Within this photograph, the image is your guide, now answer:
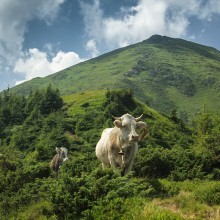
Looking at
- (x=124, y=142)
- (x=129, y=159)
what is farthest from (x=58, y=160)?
(x=124, y=142)

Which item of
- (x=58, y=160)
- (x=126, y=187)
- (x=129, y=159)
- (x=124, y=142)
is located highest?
(x=124, y=142)

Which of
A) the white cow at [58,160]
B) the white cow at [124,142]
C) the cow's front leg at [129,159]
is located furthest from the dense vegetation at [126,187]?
Result: the white cow at [58,160]

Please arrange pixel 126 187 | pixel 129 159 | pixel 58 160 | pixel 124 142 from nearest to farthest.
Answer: pixel 126 187 → pixel 124 142 → pixel 129 159 → pixel 58 160

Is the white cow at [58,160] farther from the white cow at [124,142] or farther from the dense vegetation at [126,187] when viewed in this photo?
the white cow at [124,142]

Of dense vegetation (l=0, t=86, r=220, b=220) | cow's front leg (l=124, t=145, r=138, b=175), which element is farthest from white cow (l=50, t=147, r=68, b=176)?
cow's front leg (l=124, t=145, r=138, b=175)

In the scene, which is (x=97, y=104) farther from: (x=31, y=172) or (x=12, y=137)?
(x=31, y=172)

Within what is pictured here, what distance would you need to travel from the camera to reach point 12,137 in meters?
95.1

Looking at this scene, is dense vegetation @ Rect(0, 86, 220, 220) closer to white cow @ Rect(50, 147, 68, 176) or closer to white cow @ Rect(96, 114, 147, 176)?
white cow @ Rect(96, 114, 147, 176)

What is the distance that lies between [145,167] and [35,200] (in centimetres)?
543

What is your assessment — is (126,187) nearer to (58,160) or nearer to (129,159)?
(129,159)

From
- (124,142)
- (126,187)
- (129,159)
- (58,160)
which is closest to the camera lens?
(126,187)

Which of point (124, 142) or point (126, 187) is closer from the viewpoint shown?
point (126, 187)

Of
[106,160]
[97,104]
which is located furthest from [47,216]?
[97,104]

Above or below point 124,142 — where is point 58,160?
below
